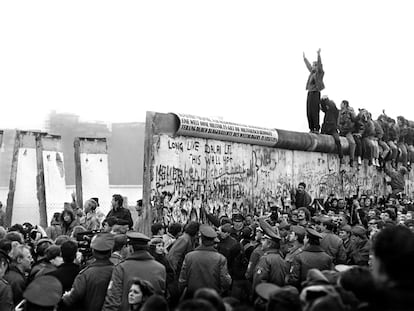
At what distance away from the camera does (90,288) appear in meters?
8.41

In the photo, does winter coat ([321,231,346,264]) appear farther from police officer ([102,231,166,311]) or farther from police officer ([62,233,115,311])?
police officer ([62,233,115,311])

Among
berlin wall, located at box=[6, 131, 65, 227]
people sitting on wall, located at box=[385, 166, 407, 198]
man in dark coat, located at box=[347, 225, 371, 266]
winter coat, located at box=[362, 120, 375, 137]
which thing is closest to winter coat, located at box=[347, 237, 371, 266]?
man in dark coat, located at box=[347, 225, 371, 266]

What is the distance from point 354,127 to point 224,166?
10.6 m

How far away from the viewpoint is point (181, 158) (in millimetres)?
16672

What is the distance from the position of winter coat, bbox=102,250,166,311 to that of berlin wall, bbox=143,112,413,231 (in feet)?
21.9

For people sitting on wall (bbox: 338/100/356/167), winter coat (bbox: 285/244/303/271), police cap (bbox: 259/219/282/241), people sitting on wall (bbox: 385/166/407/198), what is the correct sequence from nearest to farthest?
police cap (bbox: 259/219/282/241) → winter coat (bbox: 285/244/303/271) → people sitting on wall (bbox: 338/100/356/167) → people sitting on wall (bbox: 385/166/407/198)

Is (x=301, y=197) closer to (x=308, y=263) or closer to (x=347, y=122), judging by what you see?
(x=347, y=122)

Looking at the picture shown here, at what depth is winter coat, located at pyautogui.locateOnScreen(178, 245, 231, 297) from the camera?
393 inches

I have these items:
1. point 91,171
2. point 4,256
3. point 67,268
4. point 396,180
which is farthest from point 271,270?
point 396,180

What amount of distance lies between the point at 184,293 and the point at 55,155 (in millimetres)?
10823

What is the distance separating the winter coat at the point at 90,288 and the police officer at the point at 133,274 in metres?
0.16

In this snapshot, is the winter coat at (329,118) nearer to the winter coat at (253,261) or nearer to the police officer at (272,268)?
the winter coat at (253,261)

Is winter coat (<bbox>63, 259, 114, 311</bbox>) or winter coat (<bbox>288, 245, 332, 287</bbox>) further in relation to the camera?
winter coat (<bbox>288, 245, 332, 287</bbox>)

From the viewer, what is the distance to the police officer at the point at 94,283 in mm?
8297
